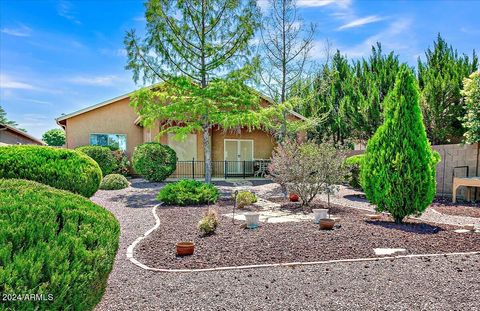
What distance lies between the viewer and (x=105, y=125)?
1927 centimetres

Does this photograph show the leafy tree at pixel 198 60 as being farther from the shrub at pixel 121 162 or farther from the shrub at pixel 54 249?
the shrub at pixel 54 249

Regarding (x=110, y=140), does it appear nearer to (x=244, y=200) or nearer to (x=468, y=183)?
(x=244, y=200)

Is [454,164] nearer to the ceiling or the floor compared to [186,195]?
nearer to the ceiling

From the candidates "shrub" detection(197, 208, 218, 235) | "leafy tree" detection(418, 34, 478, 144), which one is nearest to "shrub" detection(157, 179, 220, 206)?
"shrub" detection(197, 208, 218, 235)

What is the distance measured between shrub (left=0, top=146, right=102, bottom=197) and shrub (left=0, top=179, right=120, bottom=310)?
4.65 metres

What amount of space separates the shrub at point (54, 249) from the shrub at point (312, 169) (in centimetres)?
699

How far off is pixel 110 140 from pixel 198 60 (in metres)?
8.35

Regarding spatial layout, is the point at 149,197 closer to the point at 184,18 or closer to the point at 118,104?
the point at 184,18

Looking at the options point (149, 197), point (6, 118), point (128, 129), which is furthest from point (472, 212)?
point (6, 118)

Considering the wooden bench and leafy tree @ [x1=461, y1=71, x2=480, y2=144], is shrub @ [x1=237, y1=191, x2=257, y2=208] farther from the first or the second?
leafy tree @ [x1=461, y1=71, x2=480, y2=144]

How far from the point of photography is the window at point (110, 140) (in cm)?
1912

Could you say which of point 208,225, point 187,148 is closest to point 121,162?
point 187,148

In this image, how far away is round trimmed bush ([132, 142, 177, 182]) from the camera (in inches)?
638

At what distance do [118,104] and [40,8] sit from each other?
11.1 m
